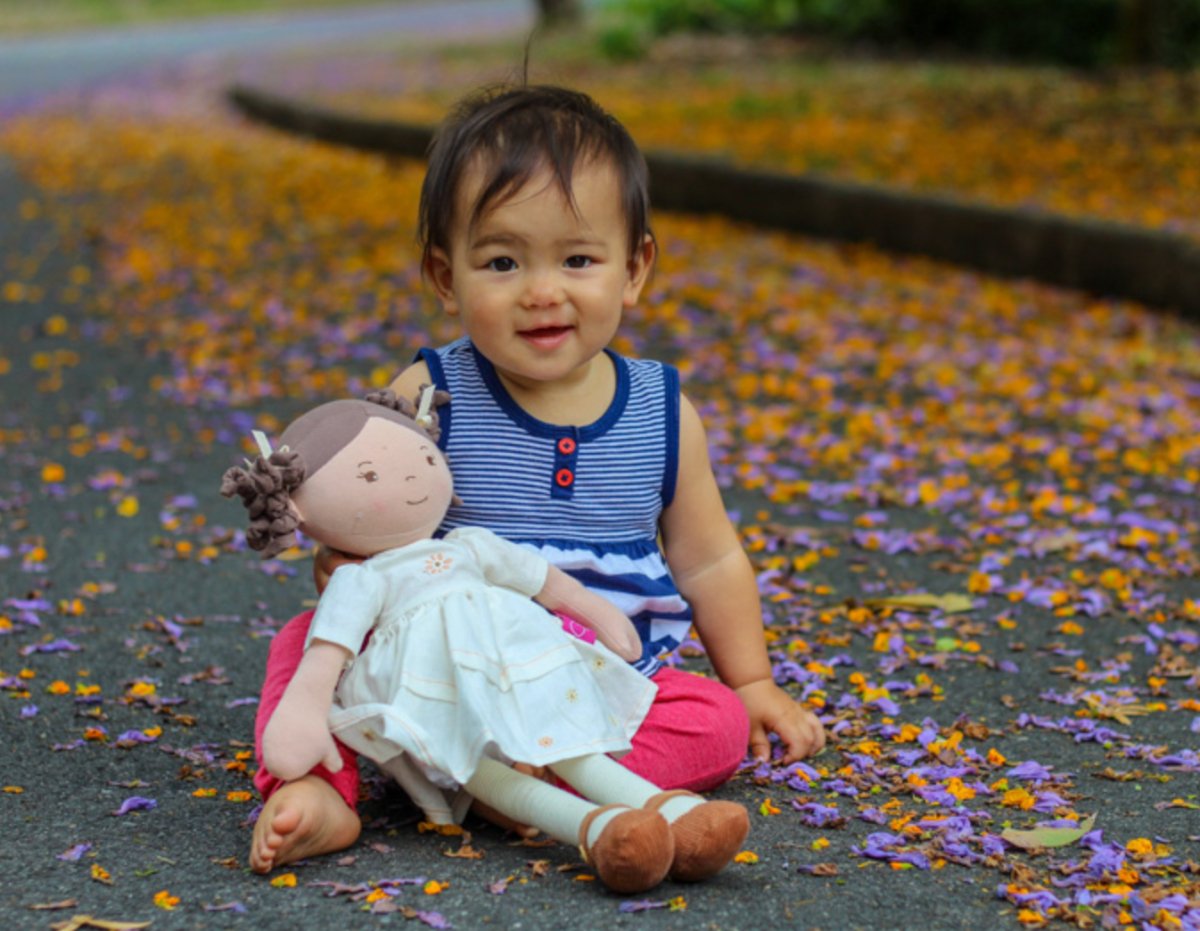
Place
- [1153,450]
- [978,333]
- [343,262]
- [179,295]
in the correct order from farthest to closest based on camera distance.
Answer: [343,262] → [179,295] → [978,333] → [1153,450]

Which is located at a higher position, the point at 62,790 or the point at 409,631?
the point at 409,631

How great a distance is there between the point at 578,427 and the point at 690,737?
1.88ft

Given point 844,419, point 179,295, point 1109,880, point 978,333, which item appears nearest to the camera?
point 1109,880

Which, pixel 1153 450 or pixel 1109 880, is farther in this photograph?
pixel 1153 450

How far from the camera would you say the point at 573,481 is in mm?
2932

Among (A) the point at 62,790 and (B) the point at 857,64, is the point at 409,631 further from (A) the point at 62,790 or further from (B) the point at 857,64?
(B) the point at 857,64

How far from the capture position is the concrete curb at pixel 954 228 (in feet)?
24.3

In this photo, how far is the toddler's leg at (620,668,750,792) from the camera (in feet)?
9.24

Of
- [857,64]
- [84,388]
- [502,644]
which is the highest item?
[857,64]

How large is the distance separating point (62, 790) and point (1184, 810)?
1.93 meters

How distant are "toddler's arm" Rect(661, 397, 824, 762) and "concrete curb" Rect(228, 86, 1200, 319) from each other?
4719 millimetres

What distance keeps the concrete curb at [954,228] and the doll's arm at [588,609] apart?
201 inches

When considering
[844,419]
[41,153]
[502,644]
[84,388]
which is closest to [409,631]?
[502,644]

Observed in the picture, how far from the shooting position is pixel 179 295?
8.12 meters
